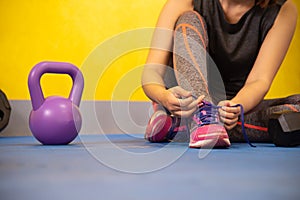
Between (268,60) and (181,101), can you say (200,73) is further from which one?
(268,60)

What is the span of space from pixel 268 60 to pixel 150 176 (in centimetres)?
63

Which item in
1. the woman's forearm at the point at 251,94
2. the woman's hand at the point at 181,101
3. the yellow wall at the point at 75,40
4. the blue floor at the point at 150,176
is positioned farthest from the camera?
the yellow wall at the point at 75,40

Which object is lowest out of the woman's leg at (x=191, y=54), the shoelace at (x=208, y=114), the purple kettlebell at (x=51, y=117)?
the purple kettlebell at (x=51, y=117)

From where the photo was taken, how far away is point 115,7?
1.84 metres

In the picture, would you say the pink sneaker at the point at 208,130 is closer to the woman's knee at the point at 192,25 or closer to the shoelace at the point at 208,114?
the shoelace at the point at 208,114

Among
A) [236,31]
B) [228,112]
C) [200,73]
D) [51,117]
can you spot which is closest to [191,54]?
[200,73]

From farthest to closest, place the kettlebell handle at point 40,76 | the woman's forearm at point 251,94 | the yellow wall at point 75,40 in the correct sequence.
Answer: the yellow wall at point 75,40 → the kettlebell handle at point 40,76 → the woman's forearm at point 251,94

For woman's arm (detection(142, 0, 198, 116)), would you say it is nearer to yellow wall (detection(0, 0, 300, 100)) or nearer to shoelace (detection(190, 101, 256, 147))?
shoelace (detection(190, 101, 256, 147))

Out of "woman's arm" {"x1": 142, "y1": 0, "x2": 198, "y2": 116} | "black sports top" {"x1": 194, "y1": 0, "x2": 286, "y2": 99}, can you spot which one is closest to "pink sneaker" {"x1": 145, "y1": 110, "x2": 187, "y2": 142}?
"woman's arm" {"x1": 142, "y1": 0, "x2": 198, "y2": 116}

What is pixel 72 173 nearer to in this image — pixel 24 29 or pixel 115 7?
pixel 24 29

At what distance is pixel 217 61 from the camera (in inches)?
45.8

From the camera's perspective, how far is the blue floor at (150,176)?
430 millimetres

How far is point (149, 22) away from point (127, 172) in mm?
1390

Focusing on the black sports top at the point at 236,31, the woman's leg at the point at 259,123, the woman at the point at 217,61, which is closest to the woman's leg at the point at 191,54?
the woman at the point at 217,61
